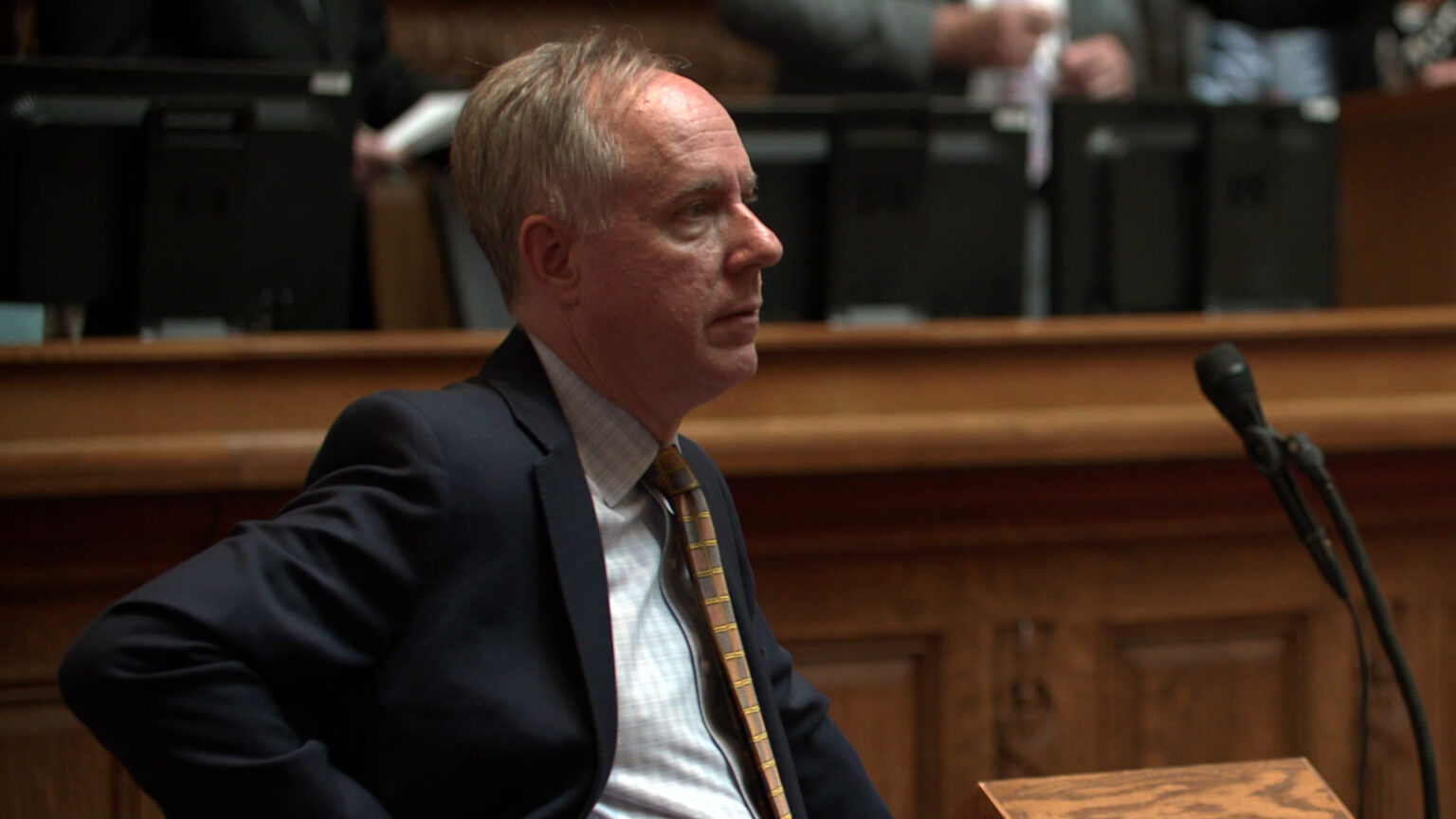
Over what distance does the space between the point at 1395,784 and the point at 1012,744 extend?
53cm

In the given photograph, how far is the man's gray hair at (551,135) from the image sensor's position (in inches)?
36.8

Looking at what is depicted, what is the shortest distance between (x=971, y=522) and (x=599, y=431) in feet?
2.74

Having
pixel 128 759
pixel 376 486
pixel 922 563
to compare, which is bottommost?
pixel 922 563

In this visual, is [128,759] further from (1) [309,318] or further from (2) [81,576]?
(1) [309,318]

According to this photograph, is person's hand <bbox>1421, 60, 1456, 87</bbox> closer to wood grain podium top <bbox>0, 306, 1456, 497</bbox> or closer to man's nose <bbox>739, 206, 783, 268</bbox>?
wood grain podium top <bbox>0, 306, 1456, 497</bbox>

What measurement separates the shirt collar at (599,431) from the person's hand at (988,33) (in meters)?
1.71

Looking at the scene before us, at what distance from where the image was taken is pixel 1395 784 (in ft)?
5.98

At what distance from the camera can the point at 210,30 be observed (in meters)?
2.31

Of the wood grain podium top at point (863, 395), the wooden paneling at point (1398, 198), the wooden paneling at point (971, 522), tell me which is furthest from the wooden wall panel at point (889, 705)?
the wooden paneling at point (1398, 198)

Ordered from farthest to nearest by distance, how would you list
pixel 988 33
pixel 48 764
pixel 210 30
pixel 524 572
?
1. pixel 988 33
2. pixel 210 30
3. pixel 48 764
4. pixel 524 572

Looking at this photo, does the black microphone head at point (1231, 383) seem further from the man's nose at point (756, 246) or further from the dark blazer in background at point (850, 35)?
the dark blazer in background at point (850, 35)

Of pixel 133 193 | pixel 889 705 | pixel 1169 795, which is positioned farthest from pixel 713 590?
pixel 133 193

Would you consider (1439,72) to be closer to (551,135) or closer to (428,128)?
(428,128)

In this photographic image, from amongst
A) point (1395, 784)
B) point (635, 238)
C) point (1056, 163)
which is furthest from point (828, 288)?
point (635, 238)
